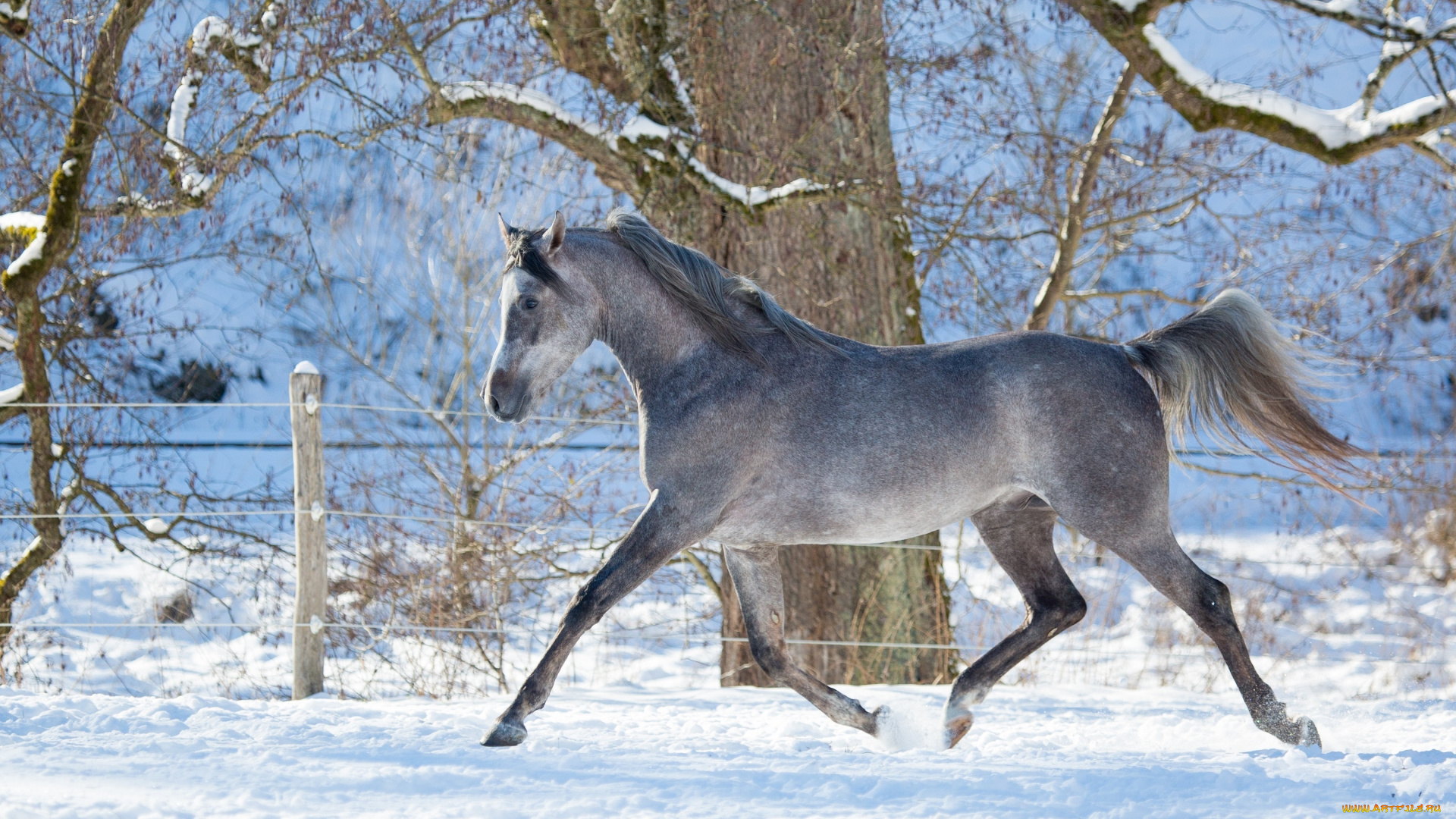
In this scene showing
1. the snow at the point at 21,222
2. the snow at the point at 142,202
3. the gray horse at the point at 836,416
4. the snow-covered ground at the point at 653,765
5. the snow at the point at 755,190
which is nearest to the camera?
the snow-covered ground at the point at 653,765

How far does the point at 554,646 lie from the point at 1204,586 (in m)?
1.97

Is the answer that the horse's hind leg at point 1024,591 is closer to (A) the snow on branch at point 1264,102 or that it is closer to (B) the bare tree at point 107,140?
(A) the snow on branch at point 1264,102

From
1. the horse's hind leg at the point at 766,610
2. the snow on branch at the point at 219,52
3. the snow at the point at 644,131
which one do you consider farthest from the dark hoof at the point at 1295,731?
the snow on branch at the point at 219,52

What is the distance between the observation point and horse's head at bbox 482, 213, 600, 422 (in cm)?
331

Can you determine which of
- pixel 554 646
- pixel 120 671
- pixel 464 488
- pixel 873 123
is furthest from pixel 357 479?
pixel 554 646

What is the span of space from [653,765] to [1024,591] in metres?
1.47

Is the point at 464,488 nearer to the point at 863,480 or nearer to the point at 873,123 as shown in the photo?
the point at 873,123

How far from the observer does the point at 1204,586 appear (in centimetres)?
348

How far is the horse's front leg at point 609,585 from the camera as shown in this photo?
10.8 ft

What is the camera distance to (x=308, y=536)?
5164 mm

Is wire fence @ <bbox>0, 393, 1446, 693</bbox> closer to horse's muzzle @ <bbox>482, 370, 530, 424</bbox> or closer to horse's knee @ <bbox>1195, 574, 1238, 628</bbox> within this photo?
horse's knee @ <bbox>1195, 574, 1238, 628</bbox>

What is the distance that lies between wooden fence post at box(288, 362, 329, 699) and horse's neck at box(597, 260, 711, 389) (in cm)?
220

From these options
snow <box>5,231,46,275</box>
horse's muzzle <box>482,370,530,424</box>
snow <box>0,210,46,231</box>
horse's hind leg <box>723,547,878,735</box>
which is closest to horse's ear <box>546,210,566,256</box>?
horse's muzzle <box>482,370,530,424</box>

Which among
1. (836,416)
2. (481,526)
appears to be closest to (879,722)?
(836,416)
